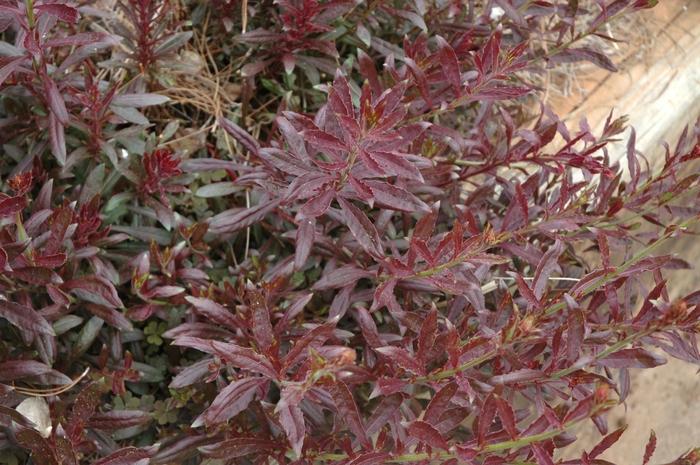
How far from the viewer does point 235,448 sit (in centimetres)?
156

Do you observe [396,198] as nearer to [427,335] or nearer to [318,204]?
[318,204]

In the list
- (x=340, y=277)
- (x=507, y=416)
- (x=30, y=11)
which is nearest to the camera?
(x=507, y=416)

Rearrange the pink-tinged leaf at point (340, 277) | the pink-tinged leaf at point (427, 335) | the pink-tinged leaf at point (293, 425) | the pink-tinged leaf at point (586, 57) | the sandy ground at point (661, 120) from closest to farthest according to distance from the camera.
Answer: the pink-tinged leaf at point (293, 425), the pink-tinged leaf at point (427, 335), the pink-tinged leaf at point (340, 277), the pink-tinged leaf at point (586, 57), the sandy ground at point (661, 120)

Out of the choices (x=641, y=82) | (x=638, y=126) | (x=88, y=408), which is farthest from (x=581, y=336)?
(x=641, y=82)

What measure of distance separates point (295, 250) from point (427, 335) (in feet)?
1.33

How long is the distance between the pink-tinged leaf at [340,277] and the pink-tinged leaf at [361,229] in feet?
0.58

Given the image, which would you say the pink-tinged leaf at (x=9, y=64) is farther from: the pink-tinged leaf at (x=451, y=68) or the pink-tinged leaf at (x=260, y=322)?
the pink-tinged leaf at (x=451, y=68)

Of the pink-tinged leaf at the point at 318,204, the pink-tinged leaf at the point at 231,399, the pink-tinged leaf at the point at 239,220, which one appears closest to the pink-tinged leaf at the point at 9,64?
the pink-tinged leaf at the point at 239,220

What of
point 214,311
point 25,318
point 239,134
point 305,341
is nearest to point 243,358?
point 305,341

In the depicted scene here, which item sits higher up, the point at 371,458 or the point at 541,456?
the point at 541,456

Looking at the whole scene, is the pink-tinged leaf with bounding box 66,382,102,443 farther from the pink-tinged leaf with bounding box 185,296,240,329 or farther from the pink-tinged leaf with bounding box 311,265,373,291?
the pink-tinged leaf with bounding box 311,265,373,291

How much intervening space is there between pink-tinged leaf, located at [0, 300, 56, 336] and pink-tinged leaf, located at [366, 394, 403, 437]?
2.03 feet

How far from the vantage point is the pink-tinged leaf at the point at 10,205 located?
1415 millimetres

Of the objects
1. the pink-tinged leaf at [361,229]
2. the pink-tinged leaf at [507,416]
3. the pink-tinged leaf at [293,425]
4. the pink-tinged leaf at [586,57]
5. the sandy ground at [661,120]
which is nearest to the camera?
the pink-tinged leaf at [507,416]
